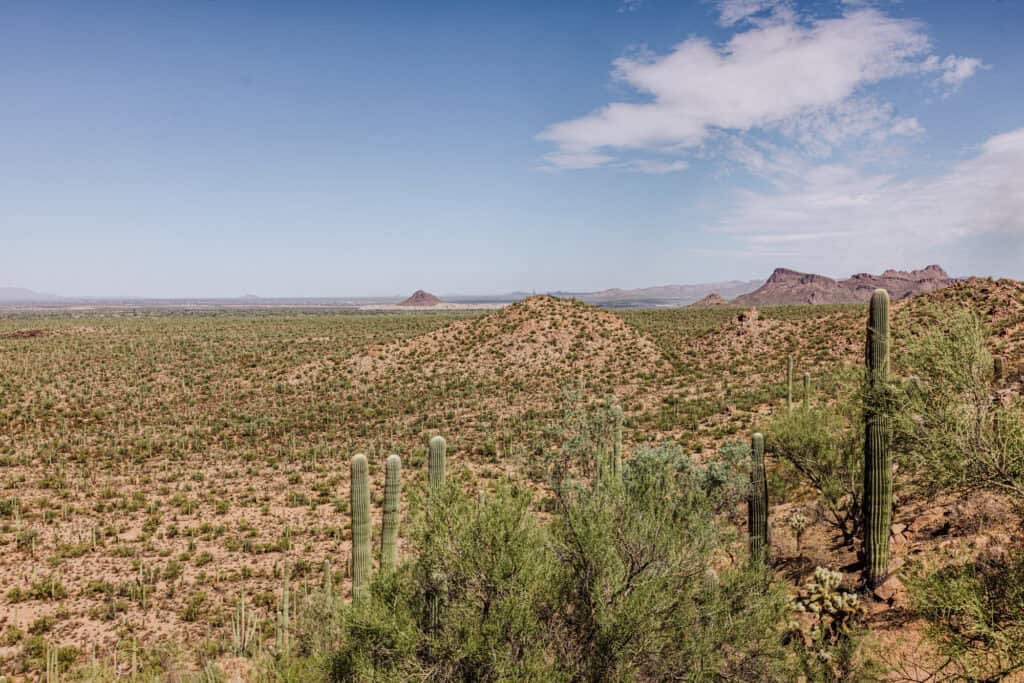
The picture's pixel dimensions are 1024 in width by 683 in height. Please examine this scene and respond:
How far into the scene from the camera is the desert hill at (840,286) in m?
162

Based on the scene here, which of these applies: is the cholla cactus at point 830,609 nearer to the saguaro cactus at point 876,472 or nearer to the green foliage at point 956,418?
the saguaro cactus at point 876,472

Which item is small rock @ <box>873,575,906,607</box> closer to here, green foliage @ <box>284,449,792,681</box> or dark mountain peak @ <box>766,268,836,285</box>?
green foliage @ <box>284,449,792,681</box>

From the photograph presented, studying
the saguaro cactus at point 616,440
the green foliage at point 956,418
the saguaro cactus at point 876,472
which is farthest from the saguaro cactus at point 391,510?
the saguaro cactus at point 876,472

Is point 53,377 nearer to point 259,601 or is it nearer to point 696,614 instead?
point 259,601

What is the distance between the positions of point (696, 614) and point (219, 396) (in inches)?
1270

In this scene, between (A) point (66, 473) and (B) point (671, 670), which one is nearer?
(B) point (671, 670)

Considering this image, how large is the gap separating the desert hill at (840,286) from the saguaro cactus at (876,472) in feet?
525

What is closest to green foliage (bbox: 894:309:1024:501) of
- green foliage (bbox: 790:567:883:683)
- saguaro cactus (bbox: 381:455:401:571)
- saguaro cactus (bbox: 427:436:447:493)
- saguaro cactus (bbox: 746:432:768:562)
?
green foliage (bbox: 790:567:883:683)

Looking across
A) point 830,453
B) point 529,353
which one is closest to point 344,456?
point 830,453

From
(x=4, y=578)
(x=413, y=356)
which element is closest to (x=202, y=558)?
(x=4, y=578)

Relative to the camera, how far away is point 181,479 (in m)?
18.9

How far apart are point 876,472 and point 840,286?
193646 millimetres

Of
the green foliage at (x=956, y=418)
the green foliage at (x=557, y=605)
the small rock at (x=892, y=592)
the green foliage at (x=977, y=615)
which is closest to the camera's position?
the green foliage at (x=977, y=615)

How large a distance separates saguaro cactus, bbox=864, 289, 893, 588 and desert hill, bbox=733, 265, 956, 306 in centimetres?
15999
